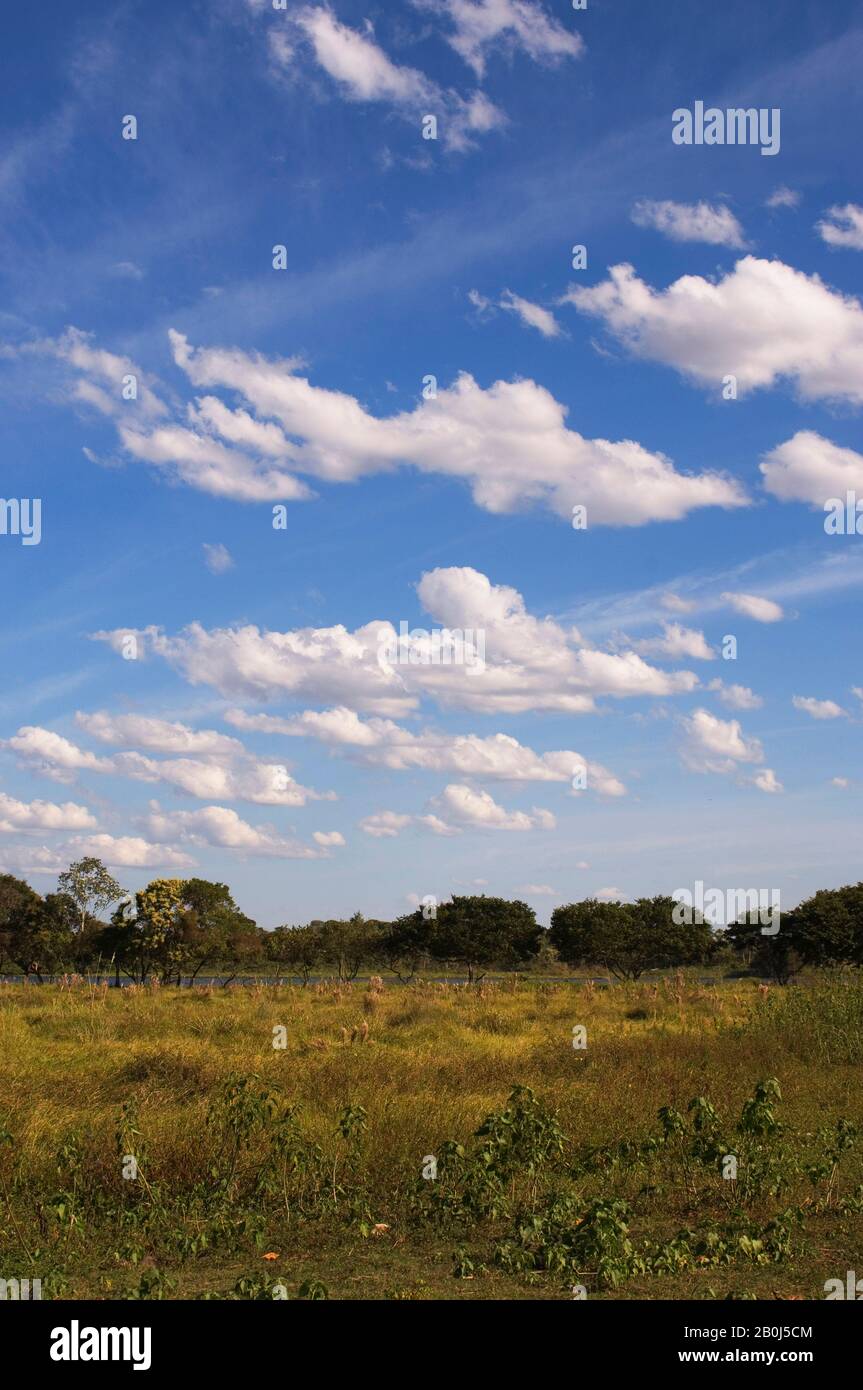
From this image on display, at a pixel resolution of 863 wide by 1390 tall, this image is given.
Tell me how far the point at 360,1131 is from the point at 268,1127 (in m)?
0.94

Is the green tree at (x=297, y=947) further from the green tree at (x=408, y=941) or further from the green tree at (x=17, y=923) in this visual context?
the green tree at (x=17, y=923)

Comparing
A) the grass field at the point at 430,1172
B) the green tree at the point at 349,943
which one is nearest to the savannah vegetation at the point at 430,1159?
the grass field at the point at 430,1172

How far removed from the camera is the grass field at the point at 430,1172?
758 cm

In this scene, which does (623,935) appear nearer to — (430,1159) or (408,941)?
(408,941)

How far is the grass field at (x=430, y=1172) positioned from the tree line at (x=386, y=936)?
→ 36.1 m

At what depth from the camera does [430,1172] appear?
9953 mm

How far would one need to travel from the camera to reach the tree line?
51906mm

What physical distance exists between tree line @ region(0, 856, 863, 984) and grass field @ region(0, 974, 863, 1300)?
3606cm

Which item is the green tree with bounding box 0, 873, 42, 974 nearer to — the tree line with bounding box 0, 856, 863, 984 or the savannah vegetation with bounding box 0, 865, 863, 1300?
the tree line with bounding box 0, 856, 863, 984

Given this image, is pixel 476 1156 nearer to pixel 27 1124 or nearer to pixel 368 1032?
pixel 27 1124

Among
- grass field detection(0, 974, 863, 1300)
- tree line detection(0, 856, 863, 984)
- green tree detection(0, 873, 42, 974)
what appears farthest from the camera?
green tree detection(0, 873, 42, 974)

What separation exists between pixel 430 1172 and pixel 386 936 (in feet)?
167

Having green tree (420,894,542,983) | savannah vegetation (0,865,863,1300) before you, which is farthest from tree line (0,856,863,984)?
savannah vegetation (0,865,863,1300)
